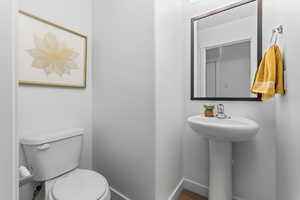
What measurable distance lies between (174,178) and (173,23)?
1480 millimetres

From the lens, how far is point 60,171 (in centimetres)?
108

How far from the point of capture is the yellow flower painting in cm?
109

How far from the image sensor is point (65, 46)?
4.12 ft

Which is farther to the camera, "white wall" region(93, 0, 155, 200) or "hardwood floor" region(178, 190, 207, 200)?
"hardwood floor" region(178, 190, 207, 200)

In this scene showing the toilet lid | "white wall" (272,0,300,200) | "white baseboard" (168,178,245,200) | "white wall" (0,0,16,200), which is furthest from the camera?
"white baseboard" (168,178,245,200)

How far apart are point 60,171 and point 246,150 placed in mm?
1546

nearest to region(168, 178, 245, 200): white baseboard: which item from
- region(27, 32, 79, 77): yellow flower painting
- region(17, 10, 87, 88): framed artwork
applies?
region(17, 10, 87, 88): framed artwork

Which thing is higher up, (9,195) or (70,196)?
(9,195)

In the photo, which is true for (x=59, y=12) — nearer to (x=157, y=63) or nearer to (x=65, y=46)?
(x=65, y=46)

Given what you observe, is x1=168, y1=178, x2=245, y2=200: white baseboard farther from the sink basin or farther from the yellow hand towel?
the yellow hand towel

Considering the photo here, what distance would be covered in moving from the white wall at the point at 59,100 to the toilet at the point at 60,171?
0.46 ft

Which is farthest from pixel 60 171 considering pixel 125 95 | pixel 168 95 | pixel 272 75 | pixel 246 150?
pixel 272 75

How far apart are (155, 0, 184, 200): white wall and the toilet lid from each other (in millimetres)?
427

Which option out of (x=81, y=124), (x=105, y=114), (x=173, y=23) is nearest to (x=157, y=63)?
(x=173, y=23)
